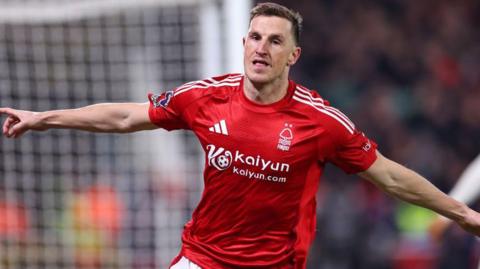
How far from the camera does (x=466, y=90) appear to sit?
14.7 meters

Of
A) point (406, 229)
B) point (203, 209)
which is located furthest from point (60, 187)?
point (406, 229)

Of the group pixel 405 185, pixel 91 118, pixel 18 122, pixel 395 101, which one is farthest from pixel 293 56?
pixel 395 101

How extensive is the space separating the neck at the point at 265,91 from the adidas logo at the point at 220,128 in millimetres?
189

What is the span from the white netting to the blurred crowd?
4479mm

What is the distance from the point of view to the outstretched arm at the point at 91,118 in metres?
6.04

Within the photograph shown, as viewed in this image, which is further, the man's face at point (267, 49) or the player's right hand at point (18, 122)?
the player's right hand at point (18, 122)

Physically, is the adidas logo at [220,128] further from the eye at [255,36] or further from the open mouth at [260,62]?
the eye at [255,36]

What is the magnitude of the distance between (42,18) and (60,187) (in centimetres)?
138

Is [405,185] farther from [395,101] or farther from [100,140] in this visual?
[395,101]

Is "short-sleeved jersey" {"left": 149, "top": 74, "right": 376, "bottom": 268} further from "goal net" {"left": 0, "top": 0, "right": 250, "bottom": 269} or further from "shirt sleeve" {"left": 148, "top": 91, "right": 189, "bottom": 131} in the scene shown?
"goal net" {"left": 0, "top": 0, "right": 250, "bottom": 269}

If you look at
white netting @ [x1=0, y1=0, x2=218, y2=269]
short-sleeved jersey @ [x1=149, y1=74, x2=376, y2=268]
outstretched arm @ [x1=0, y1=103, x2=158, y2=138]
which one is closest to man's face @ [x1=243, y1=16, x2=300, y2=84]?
short-sleeved jersey @ [x1=149, y1=74, x2=376, y2=268]

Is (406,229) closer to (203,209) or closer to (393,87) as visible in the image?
(393,87)

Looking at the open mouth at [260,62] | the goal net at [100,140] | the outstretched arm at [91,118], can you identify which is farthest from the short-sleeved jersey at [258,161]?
the goal net at [100,140]

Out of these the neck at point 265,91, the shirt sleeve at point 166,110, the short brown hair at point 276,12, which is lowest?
the shirt sleeve at point 166,110
